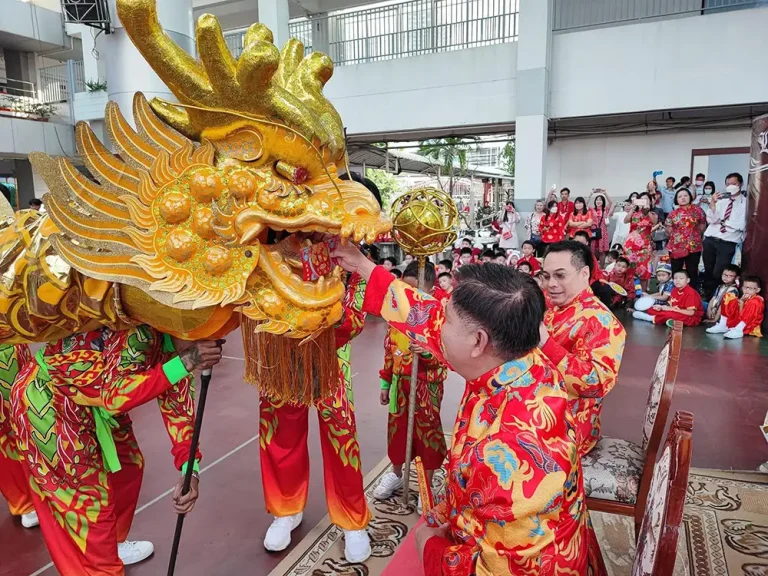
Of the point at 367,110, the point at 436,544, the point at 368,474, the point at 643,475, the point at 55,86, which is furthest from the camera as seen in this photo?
the point at 55,86

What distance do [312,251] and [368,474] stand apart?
1.83 m

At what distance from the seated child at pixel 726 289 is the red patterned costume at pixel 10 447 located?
668cm

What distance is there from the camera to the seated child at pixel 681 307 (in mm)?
6539

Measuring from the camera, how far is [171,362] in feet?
4.94

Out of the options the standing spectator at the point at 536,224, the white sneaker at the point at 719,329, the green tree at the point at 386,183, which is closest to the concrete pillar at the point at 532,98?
the standing spectator at the point at 536,224

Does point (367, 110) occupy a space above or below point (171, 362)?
above

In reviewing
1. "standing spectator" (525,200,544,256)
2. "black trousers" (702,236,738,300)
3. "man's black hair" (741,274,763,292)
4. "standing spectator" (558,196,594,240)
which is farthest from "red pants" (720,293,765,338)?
"standing spectator" (525,200,544,256)

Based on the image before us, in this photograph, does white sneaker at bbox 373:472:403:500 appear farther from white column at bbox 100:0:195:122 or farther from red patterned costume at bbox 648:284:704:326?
red patterned costume at bbox 648:284:704:326

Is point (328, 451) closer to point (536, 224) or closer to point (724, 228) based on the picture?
point (724, 228)

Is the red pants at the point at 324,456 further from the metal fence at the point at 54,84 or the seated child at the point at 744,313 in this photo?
the metal fence at the point at 54,84

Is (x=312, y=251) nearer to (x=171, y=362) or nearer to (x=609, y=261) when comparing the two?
(x=171, y=362)

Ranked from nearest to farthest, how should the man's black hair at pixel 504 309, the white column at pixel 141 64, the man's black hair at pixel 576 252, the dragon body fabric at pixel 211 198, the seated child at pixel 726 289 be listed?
the man's black hair at pixel 504 309 → the dragon body fabric at pixel 211 198 → the man's black hair at pixel 576 252 → the white column at pixel 141 64 → the seated child at pixel 726 289

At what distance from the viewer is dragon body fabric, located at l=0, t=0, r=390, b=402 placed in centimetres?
127

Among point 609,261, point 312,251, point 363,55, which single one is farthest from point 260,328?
point 363,55
